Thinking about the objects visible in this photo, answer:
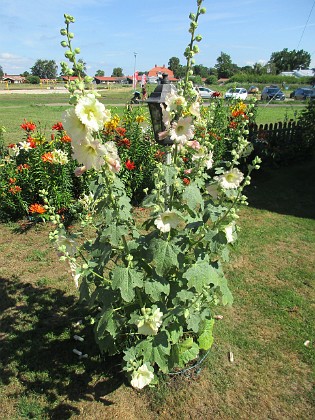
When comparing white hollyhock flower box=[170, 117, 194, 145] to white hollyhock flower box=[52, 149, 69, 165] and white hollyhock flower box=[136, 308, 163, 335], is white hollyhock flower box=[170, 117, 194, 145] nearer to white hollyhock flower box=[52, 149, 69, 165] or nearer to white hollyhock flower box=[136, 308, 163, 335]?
white hollyhock flower box=[136, 308, 163, 335]

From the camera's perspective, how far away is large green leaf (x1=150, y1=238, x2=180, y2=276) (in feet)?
7.36

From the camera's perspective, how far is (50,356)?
3.26m

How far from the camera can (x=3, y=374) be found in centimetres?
308

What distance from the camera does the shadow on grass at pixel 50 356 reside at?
9.57 ft

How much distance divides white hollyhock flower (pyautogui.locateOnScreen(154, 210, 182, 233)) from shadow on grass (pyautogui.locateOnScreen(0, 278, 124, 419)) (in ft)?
5.50

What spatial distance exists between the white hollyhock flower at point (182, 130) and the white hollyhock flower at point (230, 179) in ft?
1.11

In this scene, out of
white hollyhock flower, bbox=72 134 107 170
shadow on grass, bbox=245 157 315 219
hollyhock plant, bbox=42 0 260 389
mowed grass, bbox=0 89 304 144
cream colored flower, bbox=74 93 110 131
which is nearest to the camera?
cream colored flower, bbox=74 93 110 131

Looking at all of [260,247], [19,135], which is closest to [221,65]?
[19,135]

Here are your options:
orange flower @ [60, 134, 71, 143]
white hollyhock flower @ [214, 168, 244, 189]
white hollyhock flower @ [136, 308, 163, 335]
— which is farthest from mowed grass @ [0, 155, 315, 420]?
white hollyhock flower @ [214, 168, 244, 189]

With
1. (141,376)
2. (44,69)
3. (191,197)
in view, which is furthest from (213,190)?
(44,69)

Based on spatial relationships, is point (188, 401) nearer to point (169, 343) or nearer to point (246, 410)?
point (246, 410)

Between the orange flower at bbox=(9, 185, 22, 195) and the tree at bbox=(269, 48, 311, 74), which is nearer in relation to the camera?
the orange flower at bbox=(9, 185, 22, 195)

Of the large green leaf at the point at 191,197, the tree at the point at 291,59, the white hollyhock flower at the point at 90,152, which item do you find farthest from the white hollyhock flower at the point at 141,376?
the tree at the point at 291,59

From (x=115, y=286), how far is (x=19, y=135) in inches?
449
